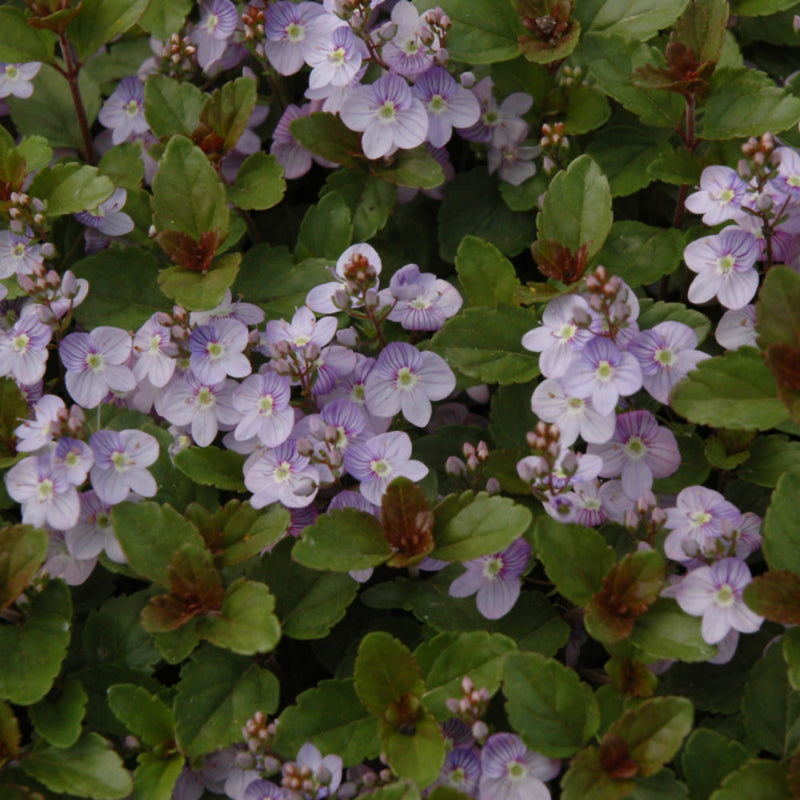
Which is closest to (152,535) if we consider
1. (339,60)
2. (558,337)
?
(558,337)

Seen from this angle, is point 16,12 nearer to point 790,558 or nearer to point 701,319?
point 701,319

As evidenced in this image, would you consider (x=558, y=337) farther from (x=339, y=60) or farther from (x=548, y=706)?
(x=339, y=60)

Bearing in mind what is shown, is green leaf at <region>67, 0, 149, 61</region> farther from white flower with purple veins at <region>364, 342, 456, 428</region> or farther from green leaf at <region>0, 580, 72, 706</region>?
green leaf at <region>0, 580, 72, 706</region>

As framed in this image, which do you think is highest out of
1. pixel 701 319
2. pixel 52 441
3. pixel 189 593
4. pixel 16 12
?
pixel 16 12

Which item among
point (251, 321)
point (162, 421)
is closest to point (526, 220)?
point (251, 321)

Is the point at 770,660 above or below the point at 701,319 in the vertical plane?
below

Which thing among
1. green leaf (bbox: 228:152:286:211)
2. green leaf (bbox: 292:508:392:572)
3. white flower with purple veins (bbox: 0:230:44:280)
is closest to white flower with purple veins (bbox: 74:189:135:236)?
white flower with purple veins (bbox: 0:230:44:280)

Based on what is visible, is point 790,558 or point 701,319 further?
point 701,319
